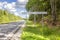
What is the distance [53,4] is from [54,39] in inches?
540

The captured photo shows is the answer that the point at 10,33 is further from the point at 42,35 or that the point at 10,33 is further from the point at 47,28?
the point at 42,35

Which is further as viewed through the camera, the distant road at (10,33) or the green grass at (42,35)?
the distant road at (10,33)

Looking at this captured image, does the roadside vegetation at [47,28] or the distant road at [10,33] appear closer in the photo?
the roadside vegetation at [47,28]

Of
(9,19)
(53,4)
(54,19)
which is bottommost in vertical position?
(9,19)

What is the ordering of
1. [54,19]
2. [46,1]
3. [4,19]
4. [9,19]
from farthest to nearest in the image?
[9,19] < [4,19] < [46,1] < [54,19]

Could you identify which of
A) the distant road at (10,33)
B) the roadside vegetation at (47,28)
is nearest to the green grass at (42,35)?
the roadside vegetation at (47,28)

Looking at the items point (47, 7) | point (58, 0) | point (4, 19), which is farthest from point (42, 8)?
point (4, 19)

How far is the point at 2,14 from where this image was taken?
72625 mm

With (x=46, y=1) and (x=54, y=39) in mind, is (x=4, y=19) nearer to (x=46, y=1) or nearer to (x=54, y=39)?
(x=46, y=1)

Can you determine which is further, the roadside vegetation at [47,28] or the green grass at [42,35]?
the roadside vegetation at [47,28]

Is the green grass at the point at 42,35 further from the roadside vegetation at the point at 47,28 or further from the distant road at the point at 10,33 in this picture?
the distant road at the point at 10,33

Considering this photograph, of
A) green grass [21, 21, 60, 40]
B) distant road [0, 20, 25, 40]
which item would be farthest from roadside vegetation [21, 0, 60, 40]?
distant road [0, 20, 25, 40]

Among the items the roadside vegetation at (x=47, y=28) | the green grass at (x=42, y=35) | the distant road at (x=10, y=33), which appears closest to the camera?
the green grass at (x=42, y=35)

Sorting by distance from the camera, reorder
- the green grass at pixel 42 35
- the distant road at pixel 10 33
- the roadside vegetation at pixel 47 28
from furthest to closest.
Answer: the distant road at pixel 10 33 < the roadside vegetation at pixel 47 28 < the green grass at pixel 42 35
